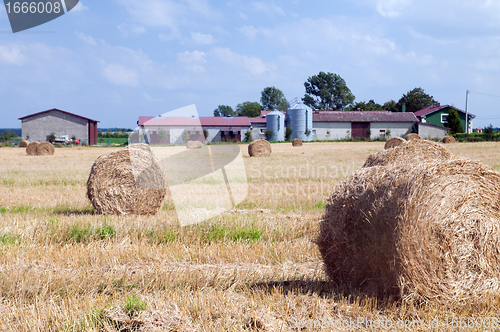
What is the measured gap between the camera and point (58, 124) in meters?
68.9

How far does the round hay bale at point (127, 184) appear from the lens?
985 centimetres

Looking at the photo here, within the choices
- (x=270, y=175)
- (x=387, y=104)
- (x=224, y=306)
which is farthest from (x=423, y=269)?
(x=387, y=104)

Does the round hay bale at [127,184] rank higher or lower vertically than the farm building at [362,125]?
lower

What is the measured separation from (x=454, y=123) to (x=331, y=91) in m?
54.8

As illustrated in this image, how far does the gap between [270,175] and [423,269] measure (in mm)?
12823

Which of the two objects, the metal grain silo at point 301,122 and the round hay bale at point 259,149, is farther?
the metal grain silo at point 301,122

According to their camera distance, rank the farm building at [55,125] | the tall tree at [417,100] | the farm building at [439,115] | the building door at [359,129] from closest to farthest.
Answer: the farm building at [55,125] → the farm building at [439,115] → the building door at [359,129] → the tall tree at [417,100]

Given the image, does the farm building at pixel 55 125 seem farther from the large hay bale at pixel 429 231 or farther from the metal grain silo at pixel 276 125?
the large hay bale at pixel 429 231

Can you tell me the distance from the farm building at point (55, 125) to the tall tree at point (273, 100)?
75173 mm

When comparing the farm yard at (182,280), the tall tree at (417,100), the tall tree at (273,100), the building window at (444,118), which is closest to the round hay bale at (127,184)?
the farm yard at (182,280)

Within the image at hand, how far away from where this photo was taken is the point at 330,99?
118000 millimetres

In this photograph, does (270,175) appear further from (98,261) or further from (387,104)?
(387,104)

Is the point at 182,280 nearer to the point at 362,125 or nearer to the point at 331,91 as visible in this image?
the point at 362,125

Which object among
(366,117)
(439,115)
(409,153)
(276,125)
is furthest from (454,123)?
(409,153)
